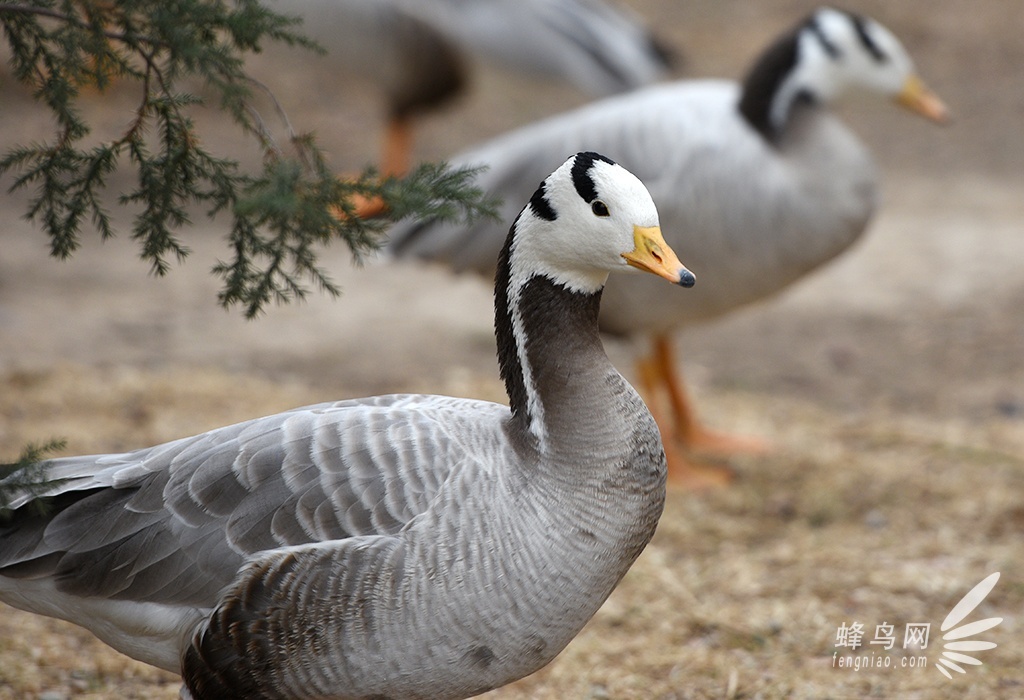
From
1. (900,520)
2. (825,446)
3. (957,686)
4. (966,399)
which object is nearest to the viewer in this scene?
(957,686)

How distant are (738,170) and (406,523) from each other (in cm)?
318

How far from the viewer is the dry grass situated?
142 inches

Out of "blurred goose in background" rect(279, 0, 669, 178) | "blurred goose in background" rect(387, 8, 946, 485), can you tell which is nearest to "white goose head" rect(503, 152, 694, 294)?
"blurred goose in background" rect(387, 8, 946, 485)

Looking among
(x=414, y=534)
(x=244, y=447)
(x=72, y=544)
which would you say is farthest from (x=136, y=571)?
(x=414, y=534)

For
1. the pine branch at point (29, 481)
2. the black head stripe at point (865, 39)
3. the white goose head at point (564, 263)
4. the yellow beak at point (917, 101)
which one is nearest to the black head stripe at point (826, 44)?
the black head stripe at point (865, 39)

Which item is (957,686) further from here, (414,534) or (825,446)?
(825,446)

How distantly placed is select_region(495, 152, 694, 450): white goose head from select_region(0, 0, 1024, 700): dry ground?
1.31 meters

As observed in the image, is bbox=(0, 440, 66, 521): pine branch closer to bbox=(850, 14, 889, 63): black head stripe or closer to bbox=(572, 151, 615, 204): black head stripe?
bbox=(572, 151, 615, 204): black head stripe

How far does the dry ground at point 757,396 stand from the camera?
3.81 meters

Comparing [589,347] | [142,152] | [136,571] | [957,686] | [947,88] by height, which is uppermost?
[947,88]

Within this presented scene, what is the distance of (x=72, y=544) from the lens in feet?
8.99

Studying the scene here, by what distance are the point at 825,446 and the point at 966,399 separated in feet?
3.89

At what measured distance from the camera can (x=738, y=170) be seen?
205 inches

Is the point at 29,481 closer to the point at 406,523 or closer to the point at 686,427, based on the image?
the point at 406,523
